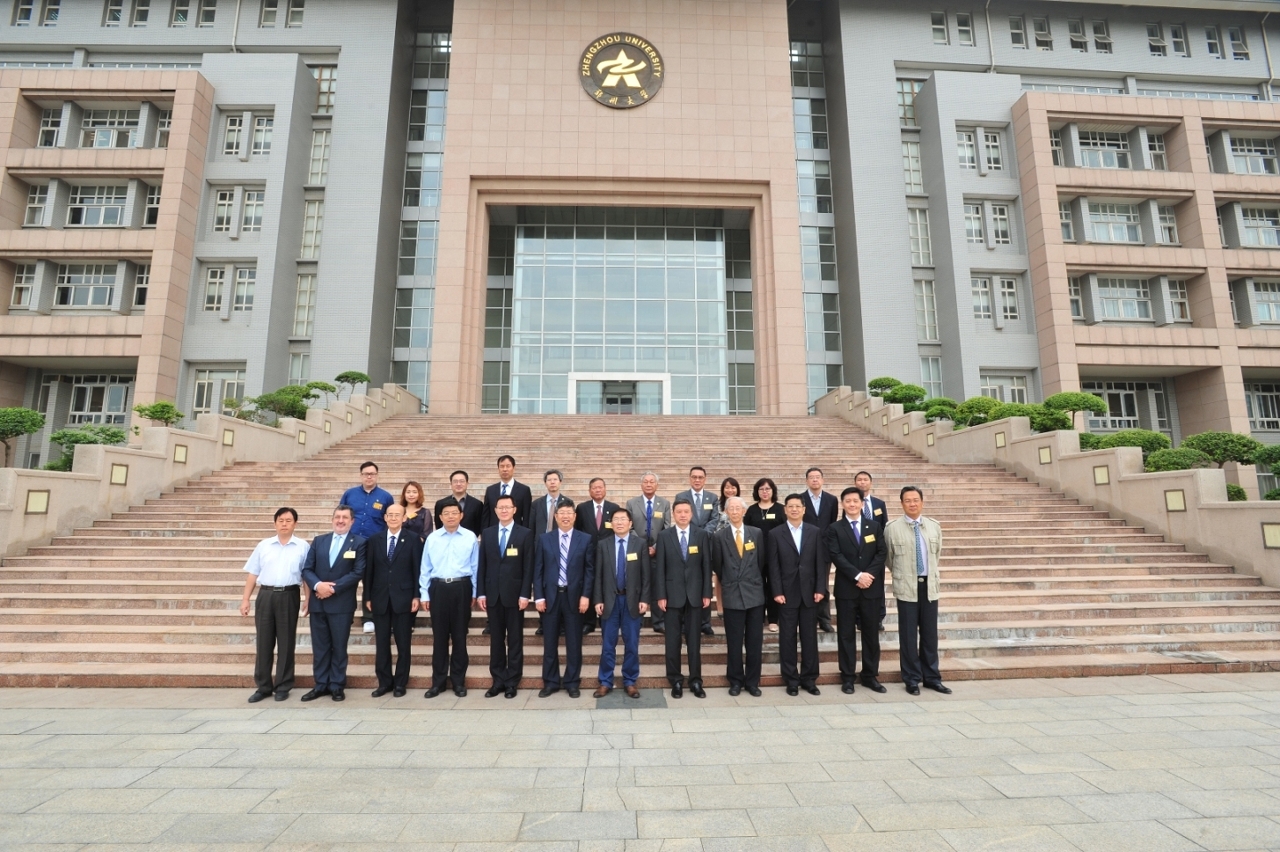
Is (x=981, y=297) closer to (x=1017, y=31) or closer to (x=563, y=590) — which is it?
(x=1017, y=31)

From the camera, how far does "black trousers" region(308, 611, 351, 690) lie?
5.92m

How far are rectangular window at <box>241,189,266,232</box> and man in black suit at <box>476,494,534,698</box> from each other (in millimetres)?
23323

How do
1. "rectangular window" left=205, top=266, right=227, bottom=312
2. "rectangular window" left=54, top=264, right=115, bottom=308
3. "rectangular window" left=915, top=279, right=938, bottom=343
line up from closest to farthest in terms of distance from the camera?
"rectangular window" left=54, top=264, right=115, bottom=308
"rectangular window" left=205, top=266, right=227, bottom=312
"rectangular window" left=915, top=279, right=938, bottom=343

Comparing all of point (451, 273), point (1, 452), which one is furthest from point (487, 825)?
point (1, 452)

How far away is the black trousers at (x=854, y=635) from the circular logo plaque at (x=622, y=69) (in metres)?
24.2

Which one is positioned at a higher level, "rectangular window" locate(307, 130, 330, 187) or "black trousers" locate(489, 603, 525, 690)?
"rectangular window" locate(307, 130, 330, 187)

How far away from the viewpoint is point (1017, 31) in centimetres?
2780

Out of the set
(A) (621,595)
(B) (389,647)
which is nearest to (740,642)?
(A) (621,595)

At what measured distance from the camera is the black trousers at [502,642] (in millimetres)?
6000

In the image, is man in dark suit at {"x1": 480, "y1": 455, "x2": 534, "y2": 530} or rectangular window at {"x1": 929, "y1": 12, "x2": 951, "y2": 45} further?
rectangular window at {"x1": 929, "y1": 12, "x2": 951, "y2": 45}

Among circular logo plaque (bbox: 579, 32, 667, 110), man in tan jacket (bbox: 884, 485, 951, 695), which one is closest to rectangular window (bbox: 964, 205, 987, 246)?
circular logo plaque (bbox: 579, 32, 667, 110)

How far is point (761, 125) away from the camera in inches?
1023

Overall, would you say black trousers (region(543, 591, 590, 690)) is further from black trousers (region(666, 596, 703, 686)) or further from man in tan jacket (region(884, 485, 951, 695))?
man in tan jacket (region(884, 485, 951, 695))

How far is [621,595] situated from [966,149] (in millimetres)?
26400
